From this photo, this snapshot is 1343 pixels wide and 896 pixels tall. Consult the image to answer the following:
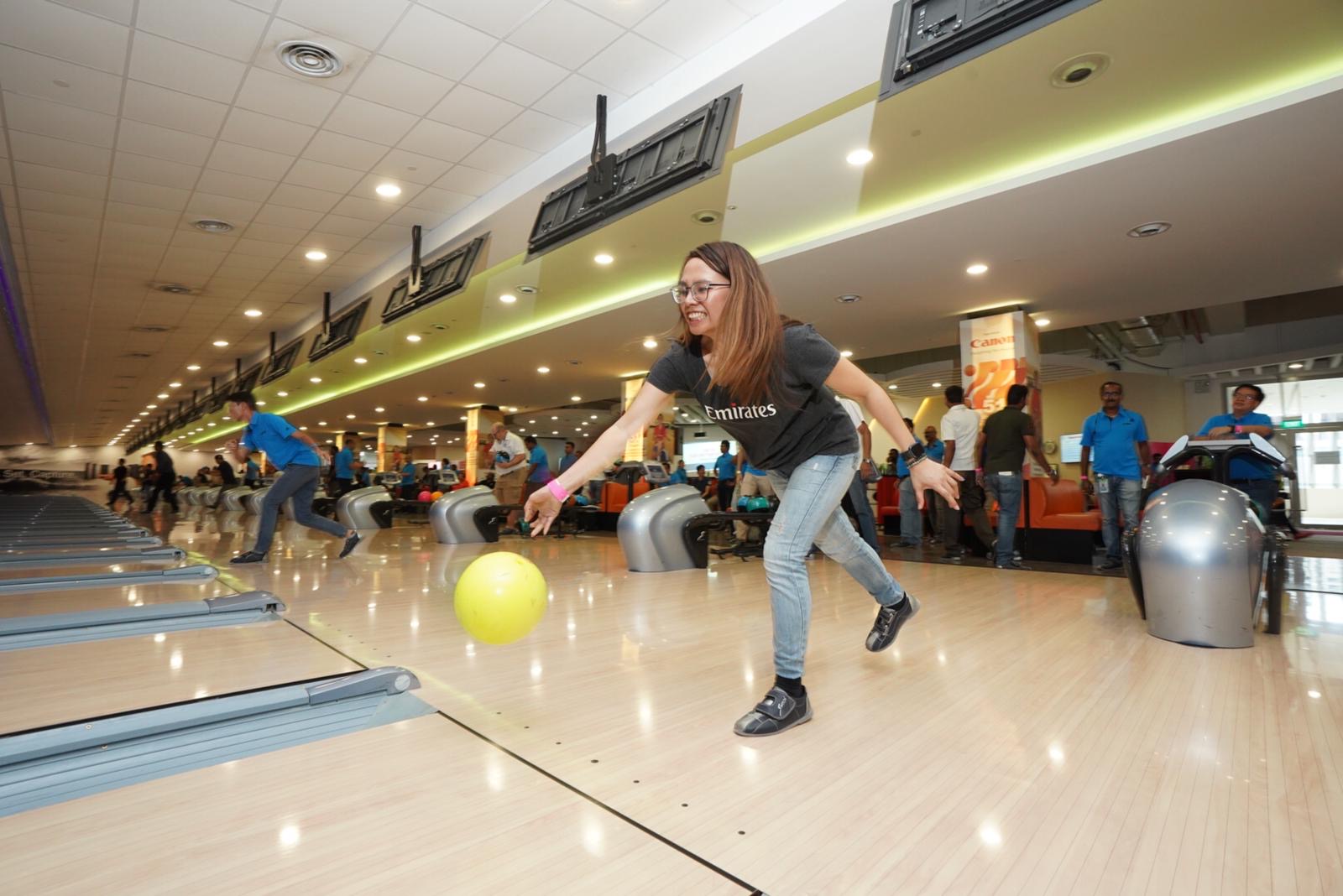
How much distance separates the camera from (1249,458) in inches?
148

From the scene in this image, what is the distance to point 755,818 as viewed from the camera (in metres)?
1.32

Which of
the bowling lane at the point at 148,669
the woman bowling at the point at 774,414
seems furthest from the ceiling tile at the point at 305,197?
the woman bowling at the point at 774,414

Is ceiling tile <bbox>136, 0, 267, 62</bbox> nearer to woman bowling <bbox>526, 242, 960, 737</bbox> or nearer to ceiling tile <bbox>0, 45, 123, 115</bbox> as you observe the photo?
ceiling tile <bbox>0, 45, 123, 115</bbox>

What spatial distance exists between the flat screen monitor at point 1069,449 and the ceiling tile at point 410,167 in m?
13.7

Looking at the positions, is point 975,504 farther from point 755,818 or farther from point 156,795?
point 156,795

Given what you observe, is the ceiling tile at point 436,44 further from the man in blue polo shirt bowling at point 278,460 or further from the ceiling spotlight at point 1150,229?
the ceiling spotlight at point 1150,229

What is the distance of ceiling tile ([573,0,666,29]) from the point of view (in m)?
3.71

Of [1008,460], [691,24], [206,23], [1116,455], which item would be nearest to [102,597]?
[206,23]

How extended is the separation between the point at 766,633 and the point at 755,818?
1.65 m

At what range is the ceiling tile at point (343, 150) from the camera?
16.9ft

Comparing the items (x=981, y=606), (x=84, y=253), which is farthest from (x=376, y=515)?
(x=981, y=606)

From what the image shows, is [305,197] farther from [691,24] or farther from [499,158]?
[691,24]

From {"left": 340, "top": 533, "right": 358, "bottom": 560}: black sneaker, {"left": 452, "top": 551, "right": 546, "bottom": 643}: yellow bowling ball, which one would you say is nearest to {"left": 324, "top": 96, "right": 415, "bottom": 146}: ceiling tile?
{"left": 340, "top": 533, "right": 358, "bottom": 560}: black sneaker

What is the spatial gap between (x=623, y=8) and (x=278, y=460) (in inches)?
156
